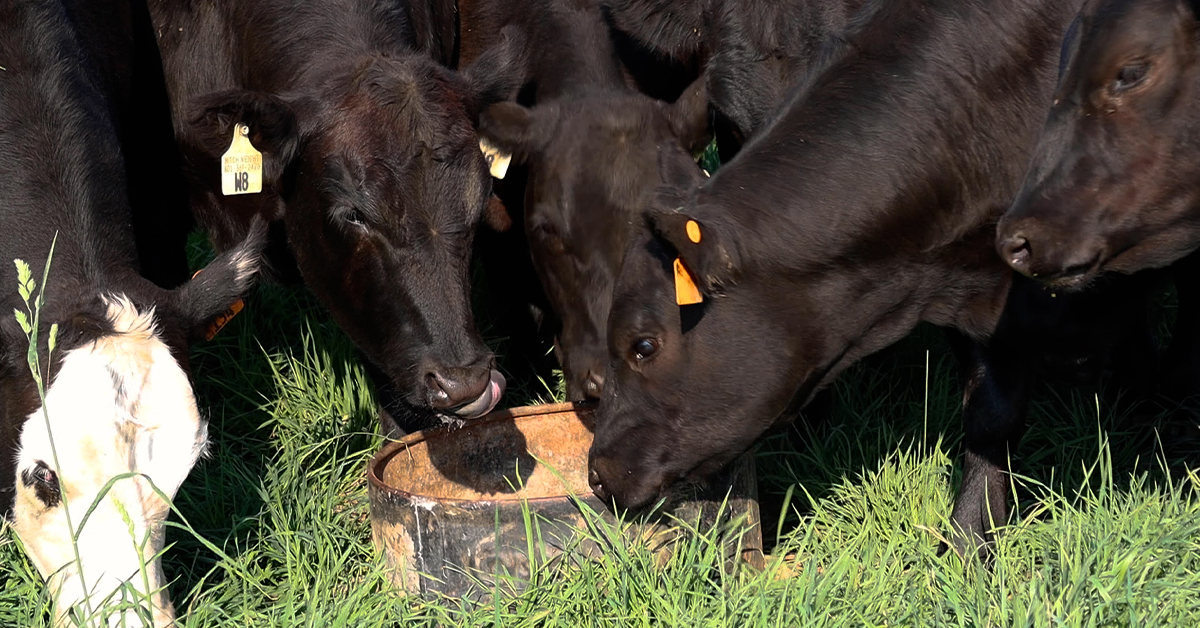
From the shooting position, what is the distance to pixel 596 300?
489 cm

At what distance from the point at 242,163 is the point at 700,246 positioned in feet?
5.72

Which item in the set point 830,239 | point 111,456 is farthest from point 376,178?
point 830,239

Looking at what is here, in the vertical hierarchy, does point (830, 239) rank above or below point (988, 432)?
above

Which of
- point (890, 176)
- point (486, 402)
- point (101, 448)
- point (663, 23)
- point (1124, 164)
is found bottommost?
point (486, 402)

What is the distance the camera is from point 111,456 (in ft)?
11.8

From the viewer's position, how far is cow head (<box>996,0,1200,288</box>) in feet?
11.4

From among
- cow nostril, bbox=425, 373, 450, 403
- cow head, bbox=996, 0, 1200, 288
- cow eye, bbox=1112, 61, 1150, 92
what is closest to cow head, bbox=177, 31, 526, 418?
cow nostril, bbox=425, 373, 450, 403

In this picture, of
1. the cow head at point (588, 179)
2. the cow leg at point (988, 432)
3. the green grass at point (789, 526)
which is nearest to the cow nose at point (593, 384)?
the cow head at point (588, 179)

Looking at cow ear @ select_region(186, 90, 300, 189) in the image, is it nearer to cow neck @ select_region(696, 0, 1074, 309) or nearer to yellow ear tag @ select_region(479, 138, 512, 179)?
yellow ear tag @ select_region(479, 138, 512, 179)

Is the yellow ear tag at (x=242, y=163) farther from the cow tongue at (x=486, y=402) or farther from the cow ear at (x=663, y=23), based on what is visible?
the cow ear at (x=663, y=23)

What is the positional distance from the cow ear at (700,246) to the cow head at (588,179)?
3.33 feet

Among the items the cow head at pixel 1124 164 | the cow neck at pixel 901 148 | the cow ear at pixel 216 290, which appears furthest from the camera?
the cow ear at pixel 216 290

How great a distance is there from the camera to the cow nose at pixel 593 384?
4723 mm

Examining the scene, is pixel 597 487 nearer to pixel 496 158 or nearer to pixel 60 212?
pixel 496 158
